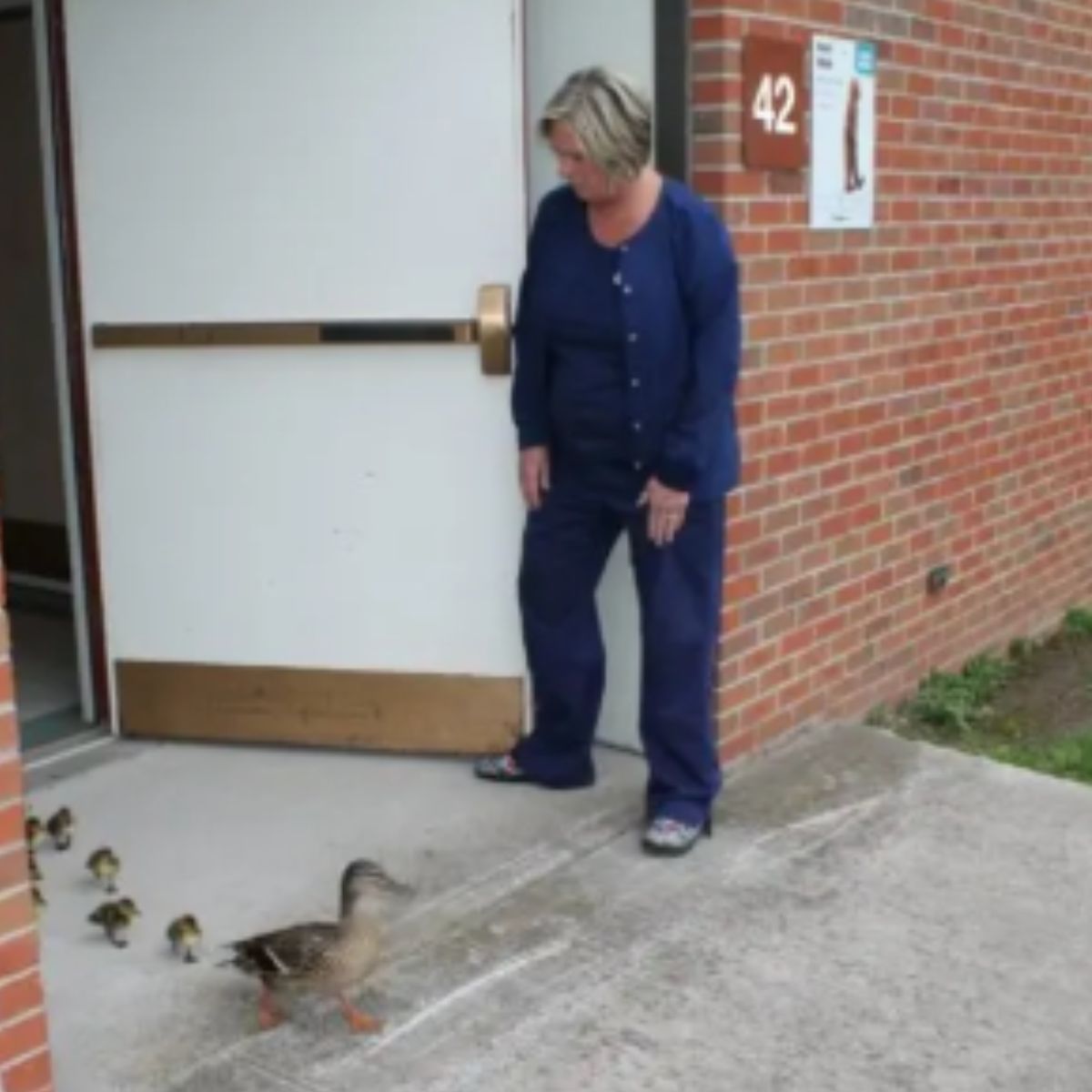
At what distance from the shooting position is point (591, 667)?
4.48 metres

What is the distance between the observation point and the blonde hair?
Answer: 3.79 metres

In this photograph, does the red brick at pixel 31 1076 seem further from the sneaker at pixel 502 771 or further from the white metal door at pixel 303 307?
the white metal door at pixel 303 307

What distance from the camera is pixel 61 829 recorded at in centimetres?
420

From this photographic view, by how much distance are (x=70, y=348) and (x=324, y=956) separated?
7.81ft

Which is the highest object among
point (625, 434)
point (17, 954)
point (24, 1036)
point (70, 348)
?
point (70, 348)

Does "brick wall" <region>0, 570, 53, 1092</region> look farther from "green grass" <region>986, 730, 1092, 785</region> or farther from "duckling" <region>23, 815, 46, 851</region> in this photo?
"green grass" <region>986, 730, 1092, 785</region>

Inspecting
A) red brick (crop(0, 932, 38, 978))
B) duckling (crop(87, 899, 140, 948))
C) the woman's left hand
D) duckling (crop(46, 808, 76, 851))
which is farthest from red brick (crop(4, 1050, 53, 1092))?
the woman's left hand

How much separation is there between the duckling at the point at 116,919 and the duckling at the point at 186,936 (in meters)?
0.13

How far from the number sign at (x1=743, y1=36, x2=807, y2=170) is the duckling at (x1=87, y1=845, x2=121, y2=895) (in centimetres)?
232

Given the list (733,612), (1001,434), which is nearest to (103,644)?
(733,612)

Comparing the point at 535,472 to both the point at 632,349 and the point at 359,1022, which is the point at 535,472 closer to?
the point at 632,349

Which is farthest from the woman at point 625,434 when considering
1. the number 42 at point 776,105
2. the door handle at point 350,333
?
the number 42 at point 776,105

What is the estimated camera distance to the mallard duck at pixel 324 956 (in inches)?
127

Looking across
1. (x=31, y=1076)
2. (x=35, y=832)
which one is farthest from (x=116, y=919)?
(x=31, y=1076)
